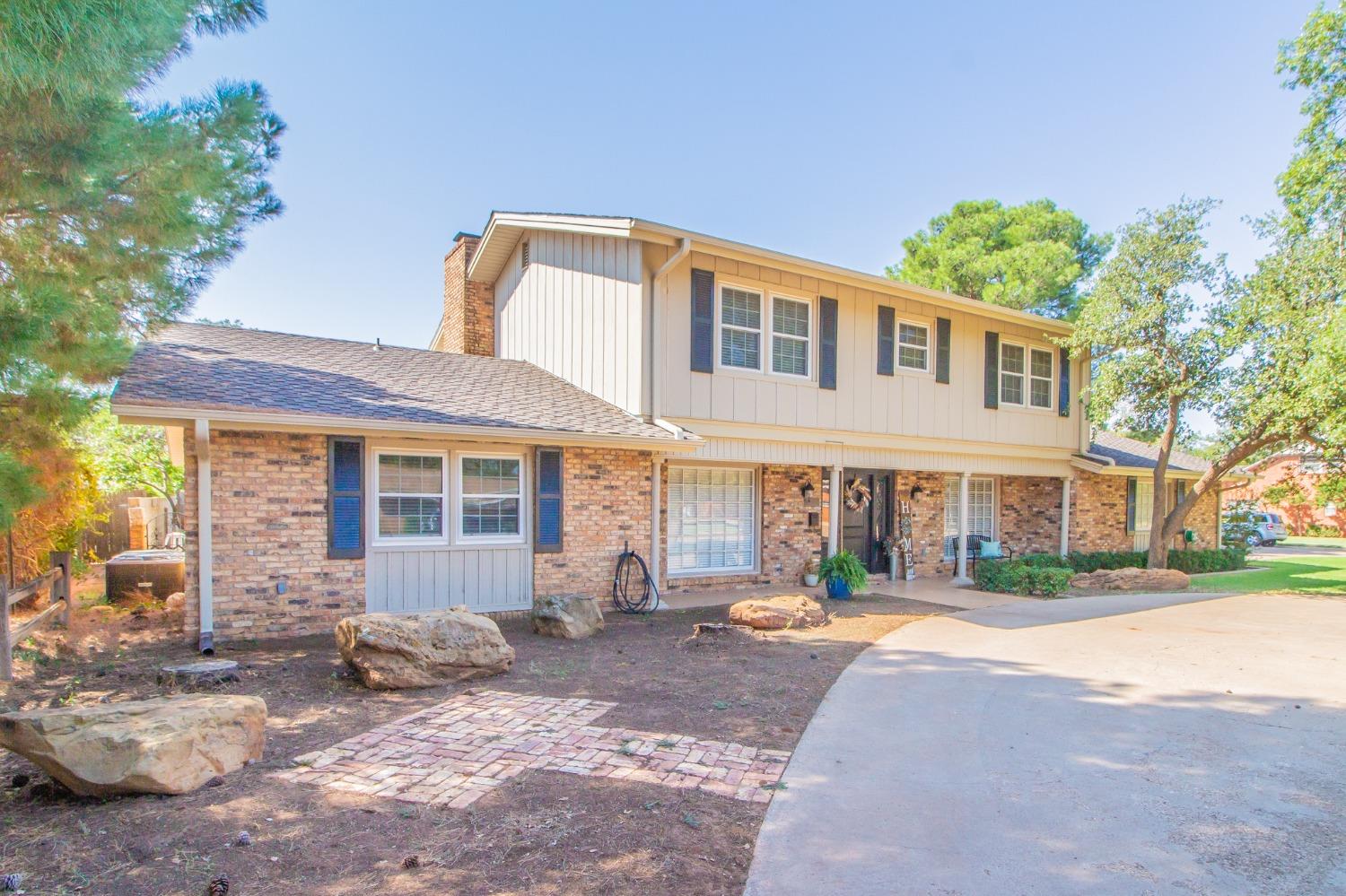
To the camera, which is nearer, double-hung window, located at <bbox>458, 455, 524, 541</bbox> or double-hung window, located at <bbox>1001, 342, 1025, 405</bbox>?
double-hung window, located at <bbox>458, 455, 524, 541</bbox>

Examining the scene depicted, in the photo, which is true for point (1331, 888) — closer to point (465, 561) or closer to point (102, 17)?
point (102, 17)

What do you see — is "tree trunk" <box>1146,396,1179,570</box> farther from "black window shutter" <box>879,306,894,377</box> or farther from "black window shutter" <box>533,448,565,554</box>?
"black window shutter" <box>533,448,565,554</box>

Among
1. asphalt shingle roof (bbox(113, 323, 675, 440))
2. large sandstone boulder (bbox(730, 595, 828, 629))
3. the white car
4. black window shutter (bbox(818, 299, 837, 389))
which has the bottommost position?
the white car

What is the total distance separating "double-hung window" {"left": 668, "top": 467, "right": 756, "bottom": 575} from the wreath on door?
1985 millimetres

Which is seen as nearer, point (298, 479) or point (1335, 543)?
point (298, 479)

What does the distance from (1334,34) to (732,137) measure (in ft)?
42.8

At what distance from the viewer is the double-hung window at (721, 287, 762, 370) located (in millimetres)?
10742

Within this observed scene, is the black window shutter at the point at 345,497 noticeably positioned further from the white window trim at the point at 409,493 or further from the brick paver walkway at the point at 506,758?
the brick paver walkway at the point at 506,758

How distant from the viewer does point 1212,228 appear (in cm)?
1312

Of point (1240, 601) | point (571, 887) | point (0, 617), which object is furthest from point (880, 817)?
point (1240, 601)

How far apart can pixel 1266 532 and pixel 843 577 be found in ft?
98.3

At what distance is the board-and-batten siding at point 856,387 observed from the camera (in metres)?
10.3

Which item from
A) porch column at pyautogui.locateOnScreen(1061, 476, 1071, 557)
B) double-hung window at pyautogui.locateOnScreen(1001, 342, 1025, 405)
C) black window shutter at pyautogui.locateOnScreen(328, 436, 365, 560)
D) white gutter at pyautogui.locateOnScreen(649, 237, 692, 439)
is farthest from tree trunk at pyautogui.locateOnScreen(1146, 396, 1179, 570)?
black window shutter at pyautogui.locateOnScreen(328, 436, 365, 560)

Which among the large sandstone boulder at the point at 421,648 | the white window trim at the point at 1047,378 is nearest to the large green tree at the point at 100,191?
the large sandstone boulder at the point at 421,648
